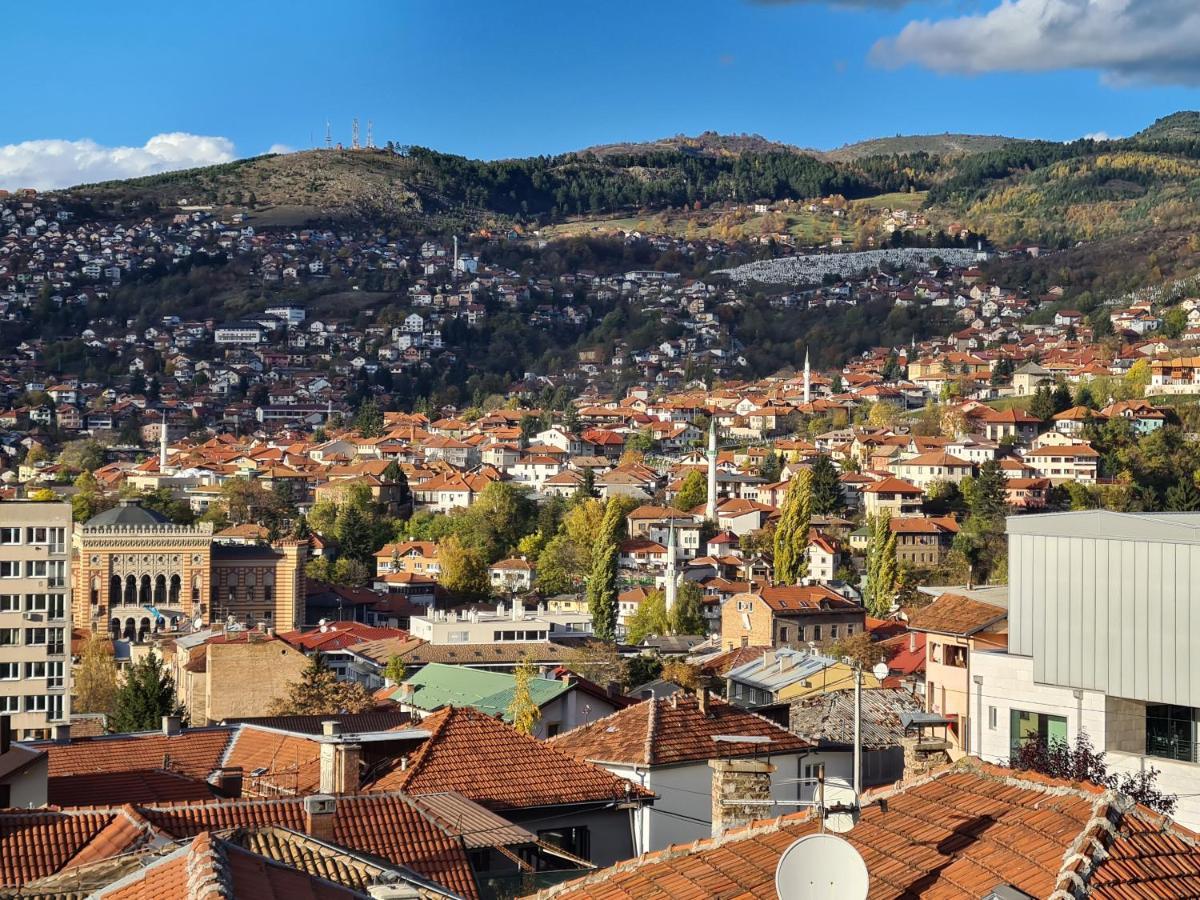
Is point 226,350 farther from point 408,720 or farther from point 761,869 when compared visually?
point 761,869

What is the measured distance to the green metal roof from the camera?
19094 millimetres

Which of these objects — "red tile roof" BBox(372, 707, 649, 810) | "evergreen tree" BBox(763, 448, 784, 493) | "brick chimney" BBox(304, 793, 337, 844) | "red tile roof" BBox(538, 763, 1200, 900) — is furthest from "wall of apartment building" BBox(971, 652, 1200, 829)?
"evergreen tree" BBox(763, 448, 784, 493)

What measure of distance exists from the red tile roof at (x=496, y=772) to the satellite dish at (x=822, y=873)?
5895 millimetres

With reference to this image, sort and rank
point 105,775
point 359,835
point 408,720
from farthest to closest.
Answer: point 408,720
point 105,775
point 359,835

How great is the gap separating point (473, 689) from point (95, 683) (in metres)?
16.9

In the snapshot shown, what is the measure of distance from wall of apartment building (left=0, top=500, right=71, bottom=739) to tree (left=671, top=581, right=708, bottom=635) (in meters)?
23.0

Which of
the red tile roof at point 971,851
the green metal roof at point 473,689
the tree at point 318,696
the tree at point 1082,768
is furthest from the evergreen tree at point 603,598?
the red tile roof at point 971,851

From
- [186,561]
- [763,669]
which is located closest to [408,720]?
[763,669]

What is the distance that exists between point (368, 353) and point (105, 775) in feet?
445

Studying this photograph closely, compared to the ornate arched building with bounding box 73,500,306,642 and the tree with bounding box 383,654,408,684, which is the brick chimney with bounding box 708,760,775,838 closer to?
the tree with bounding box 383,654,408,684

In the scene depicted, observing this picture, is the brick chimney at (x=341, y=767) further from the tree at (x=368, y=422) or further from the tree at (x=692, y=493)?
the tree at (x=368, y=422)

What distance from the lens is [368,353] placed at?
147875 millimetres

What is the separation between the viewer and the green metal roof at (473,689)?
1909cm

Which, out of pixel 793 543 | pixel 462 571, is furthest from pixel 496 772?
pixel 462 571
